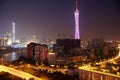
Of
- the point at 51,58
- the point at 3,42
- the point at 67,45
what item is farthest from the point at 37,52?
the point at 3,42

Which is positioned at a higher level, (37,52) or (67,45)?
(67,45)

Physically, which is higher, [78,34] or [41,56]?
[78,34]

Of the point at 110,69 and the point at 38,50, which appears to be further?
the point at 38,50

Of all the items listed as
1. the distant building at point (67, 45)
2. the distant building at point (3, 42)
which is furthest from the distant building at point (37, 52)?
the distant building at point (3, 42)

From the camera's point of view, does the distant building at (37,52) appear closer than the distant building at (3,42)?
Yes

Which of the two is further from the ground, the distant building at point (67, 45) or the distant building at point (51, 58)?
the distant building at point (67, 45)

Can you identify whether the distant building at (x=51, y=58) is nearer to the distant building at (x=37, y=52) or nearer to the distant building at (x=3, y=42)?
the distant building at (x=37, y=52)

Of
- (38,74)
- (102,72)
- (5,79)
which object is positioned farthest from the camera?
(38,74)

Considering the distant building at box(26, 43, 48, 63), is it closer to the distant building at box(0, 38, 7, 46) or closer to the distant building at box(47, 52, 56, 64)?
the distant building at box(47, 52, 56, 64)

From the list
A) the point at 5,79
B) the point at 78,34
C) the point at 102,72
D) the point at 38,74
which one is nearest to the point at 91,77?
the point at 102,72

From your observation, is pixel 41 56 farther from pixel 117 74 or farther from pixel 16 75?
pixel 117 74

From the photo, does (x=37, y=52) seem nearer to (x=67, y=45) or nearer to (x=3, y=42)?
(x=67, y=45)
